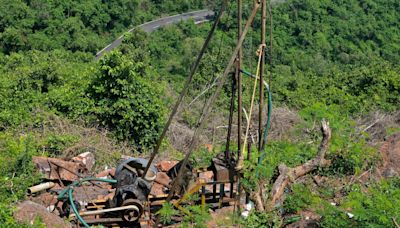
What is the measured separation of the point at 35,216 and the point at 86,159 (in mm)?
1844

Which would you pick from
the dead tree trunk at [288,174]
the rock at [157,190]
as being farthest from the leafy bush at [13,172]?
the dead tree trunk at [288,174]

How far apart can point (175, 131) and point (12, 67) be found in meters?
5.46

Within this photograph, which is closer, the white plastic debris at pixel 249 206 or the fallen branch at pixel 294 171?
the white plastic debris at pixel 249 206

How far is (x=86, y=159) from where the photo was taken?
6742 mm

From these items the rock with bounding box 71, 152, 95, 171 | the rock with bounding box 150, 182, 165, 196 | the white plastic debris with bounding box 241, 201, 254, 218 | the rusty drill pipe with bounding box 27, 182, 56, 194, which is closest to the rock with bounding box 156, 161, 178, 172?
Answer: the rock with bounding box 150, 182, 165, 196

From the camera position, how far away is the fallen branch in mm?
5062

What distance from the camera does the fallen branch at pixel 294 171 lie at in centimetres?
506

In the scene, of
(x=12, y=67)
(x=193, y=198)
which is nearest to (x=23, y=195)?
(x=193, y=198)

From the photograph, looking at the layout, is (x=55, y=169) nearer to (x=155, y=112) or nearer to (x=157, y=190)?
(x=157, y=190)

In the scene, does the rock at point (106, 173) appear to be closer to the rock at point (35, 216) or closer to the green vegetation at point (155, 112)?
the green vegetation at point (155, 112)

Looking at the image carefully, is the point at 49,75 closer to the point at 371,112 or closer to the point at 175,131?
the point at 175,131

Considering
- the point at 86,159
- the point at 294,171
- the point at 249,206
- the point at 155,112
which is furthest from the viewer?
the point at 155,112

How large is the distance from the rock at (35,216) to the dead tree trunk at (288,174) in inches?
76.9

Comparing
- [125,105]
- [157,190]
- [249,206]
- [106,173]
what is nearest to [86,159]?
[106,173]
